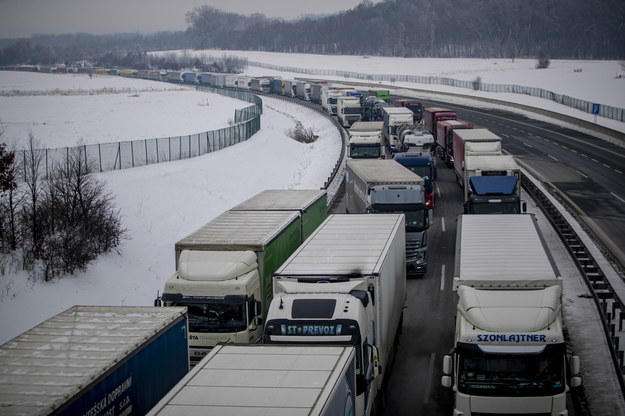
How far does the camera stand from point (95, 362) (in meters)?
11.4

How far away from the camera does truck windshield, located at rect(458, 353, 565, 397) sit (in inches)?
521

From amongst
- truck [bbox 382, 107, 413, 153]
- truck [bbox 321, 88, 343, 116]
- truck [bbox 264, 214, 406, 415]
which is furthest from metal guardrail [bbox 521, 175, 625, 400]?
truck [bbox 321, 88, 343, 116]

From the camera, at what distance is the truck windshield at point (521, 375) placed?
1323cm

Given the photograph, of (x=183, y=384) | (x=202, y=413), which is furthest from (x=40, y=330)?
(x=202, y=413)

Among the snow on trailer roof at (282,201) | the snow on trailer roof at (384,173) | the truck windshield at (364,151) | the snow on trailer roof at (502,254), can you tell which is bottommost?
the truck windshield at (364,151)

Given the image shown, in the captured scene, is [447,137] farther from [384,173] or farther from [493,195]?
[384,173]

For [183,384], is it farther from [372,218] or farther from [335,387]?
[372,218]

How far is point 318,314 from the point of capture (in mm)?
13539

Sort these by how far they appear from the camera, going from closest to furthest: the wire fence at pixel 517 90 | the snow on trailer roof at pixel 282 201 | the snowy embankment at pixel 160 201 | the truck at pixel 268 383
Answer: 1. the truck at pixel 268 383
2. the snow on trailer roof at pixel 282 201
3. the snowy embankment at pixel 160 201
4. the wire fence at pixel 517 90

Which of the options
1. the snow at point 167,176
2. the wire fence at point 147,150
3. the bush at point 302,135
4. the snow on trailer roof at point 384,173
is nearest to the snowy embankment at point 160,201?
the snow at point 167,176

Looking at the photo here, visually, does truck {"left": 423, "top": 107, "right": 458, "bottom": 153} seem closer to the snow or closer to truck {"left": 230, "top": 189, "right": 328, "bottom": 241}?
the snow

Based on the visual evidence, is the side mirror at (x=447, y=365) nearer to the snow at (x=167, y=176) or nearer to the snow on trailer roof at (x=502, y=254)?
the snow on trailer roof at (x=502, y=254)

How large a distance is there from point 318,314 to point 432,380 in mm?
5888

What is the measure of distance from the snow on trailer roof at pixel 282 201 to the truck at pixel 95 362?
947 centimetres
